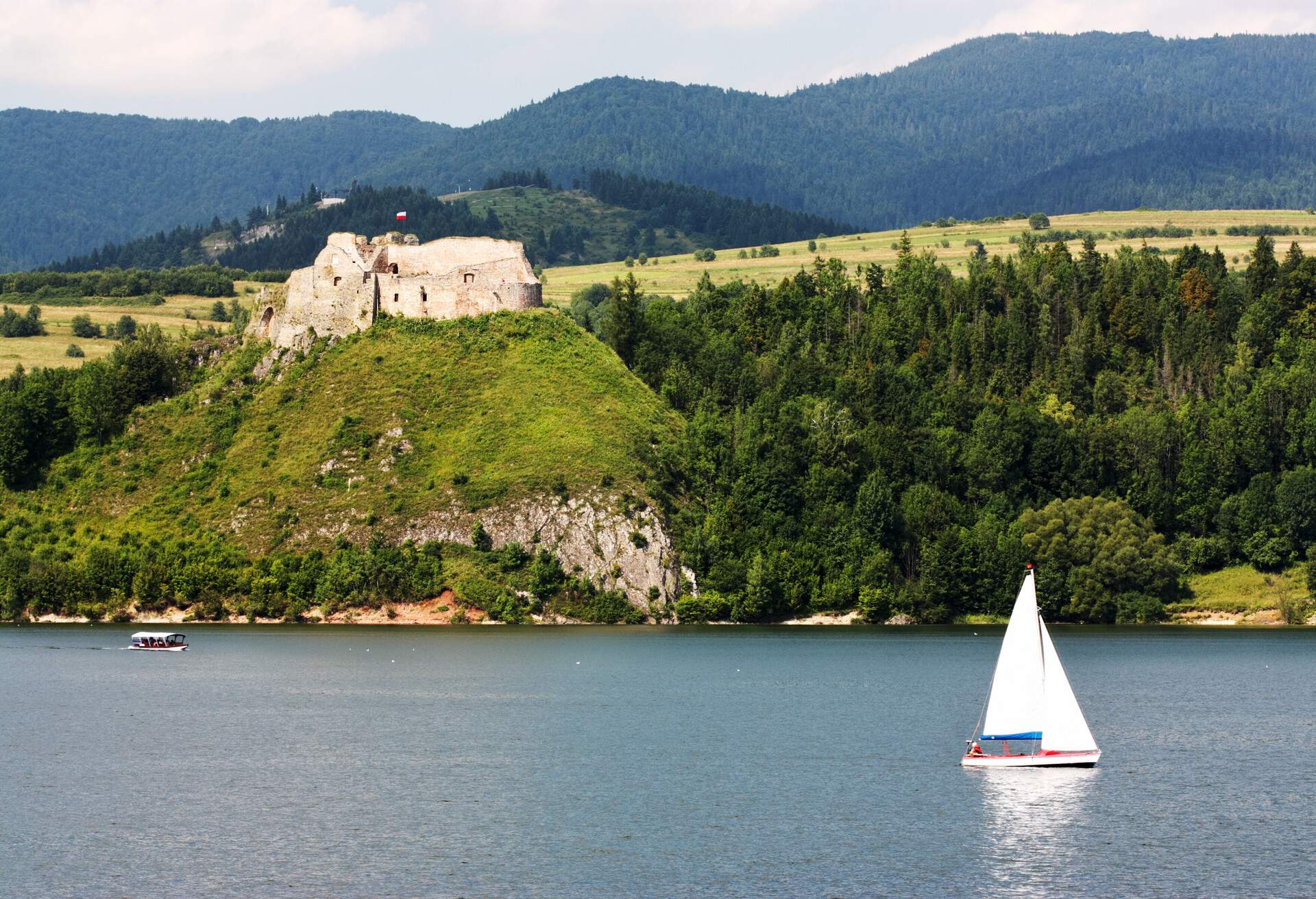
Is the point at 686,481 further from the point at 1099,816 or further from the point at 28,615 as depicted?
the point at 1099,816

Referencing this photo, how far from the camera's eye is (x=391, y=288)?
168750mm

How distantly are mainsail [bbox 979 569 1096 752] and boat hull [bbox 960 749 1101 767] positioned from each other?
41cm

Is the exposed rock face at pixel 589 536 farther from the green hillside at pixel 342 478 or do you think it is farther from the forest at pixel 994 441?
the forest at pixel 994 441

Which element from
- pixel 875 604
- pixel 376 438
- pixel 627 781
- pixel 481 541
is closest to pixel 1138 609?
pixel 875 604

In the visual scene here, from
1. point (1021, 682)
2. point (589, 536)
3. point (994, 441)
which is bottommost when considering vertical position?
point (1021, 682)

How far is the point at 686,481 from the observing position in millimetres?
151750

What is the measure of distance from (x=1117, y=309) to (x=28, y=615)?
124 m

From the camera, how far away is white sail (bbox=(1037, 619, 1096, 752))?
6216cm

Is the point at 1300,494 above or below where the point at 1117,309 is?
below

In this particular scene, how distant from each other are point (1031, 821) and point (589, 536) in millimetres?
84579

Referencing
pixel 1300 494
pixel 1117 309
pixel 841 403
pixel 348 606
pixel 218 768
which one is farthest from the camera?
pixel 1117 309

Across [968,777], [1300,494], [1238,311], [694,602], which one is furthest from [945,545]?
[968,777]

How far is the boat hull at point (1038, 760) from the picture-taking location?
64438 mm

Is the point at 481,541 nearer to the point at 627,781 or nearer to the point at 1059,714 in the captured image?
the point at 627,781
